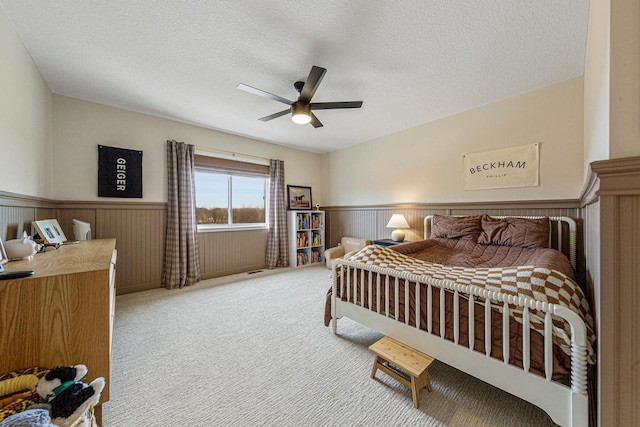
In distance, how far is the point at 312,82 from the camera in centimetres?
193

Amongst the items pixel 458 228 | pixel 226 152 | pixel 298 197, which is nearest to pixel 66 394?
pixel 458 228

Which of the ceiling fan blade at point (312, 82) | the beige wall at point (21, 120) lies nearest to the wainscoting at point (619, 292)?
the ceiling fan blade at point (312, 82)

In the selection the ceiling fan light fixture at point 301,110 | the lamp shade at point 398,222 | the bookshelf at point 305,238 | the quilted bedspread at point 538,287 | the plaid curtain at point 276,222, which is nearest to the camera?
the quilted bedspread at point 538,287

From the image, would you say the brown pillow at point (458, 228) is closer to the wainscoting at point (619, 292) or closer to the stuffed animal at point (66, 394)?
the wainscoting at point (619, 292)

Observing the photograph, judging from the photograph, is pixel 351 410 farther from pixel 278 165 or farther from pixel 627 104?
pixel 278 165

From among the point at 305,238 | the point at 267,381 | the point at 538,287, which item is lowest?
the point at 267,381

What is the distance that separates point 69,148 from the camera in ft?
8.87

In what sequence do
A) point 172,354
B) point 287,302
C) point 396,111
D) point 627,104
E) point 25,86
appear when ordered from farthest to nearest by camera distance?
point 396,111
point 287,302
point 25,86
point 172,354
point 627,104

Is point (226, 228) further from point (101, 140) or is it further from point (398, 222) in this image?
point (398, 222)

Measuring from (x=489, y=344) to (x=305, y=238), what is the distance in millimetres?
3656

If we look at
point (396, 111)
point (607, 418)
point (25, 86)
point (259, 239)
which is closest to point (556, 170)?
point (396, 111)

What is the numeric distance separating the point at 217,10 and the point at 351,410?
2582mm

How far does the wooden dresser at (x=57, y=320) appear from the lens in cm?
91

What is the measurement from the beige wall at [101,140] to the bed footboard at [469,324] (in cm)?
→ 304
